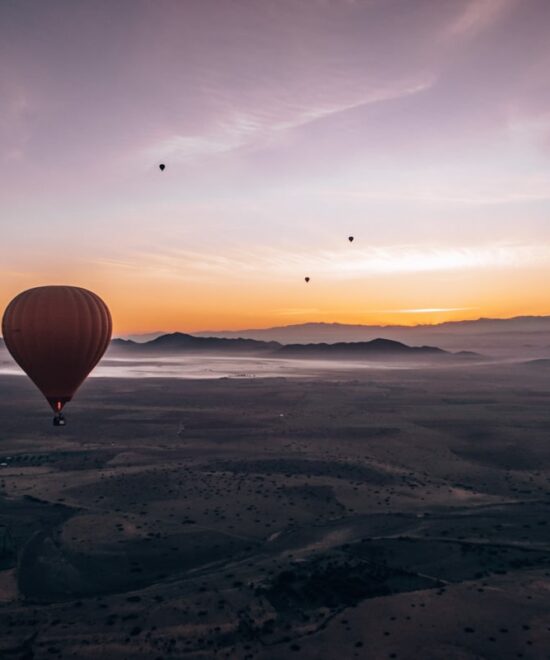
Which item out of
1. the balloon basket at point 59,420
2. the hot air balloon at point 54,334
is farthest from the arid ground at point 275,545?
the hot air balloon at point 54,334

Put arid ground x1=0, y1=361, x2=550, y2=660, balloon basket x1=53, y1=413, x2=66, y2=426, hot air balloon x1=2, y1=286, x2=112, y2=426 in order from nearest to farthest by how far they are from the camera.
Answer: arid ground x1=0, y1=361, x2=550, y2=660
hot air balloon x1=2, y1=286, x2=112, y2=426
balloon basket x1=53, y1=413, x2=66, y2=426

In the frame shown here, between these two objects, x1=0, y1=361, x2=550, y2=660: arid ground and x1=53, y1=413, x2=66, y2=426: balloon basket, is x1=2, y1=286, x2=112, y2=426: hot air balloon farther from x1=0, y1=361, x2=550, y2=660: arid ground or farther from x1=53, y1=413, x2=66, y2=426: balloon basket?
x1=0, y1=361, x2=550, y2=660: arid ground

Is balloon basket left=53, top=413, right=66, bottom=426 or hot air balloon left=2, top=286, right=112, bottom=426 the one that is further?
balloon basket left=53, top=413, right=66, bottom=426

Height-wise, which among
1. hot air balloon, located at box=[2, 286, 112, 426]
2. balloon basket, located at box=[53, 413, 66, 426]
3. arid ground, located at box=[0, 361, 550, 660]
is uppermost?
hot air balloon, located at box=[2, 286, 112, 426]

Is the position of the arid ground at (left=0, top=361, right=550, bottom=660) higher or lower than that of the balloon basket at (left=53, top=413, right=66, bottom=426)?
lower

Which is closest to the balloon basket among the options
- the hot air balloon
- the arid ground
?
the hot air balloon

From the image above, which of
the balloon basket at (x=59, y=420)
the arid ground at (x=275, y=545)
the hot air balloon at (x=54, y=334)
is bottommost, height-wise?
the arid ground at (x=275, y=545)

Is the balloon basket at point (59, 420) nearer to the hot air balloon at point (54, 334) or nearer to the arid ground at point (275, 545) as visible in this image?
the hot air balloon at point (54, 334)
